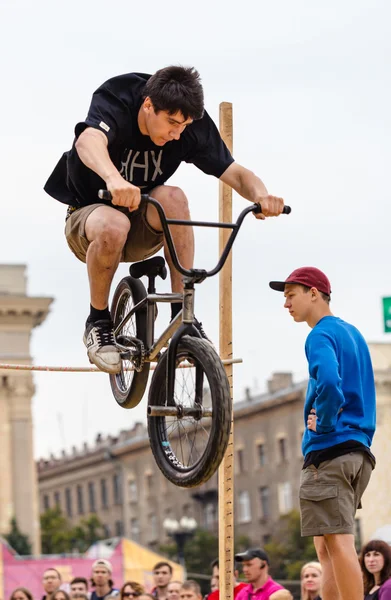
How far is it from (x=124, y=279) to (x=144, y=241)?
2.23 feet

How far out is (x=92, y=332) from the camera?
7.54 metres

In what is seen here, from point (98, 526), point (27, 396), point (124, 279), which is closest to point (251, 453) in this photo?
point (98, 526)

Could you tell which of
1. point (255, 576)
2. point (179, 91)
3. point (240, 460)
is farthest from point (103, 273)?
point (240, 460)

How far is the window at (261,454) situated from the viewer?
78.5m

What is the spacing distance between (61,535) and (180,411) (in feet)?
216

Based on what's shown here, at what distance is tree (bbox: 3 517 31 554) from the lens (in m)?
57.9

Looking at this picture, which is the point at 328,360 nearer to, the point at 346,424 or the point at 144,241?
the point at 346,424

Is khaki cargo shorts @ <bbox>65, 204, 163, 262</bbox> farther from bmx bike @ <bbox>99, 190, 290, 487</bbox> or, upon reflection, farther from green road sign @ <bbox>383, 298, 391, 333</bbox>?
green road sign @ <bbox>383, 298, 391, 333</bbox>

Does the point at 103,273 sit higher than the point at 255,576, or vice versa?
the point at 103,273

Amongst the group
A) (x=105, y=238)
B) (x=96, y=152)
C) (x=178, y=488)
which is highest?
(x=178, y=488)

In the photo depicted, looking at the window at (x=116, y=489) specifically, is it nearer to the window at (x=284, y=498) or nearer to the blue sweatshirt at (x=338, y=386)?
the window at (x=284, y=498)

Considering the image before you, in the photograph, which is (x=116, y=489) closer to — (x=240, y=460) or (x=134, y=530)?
(x=134, y=530)

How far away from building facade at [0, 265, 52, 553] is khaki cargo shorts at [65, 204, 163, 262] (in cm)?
5503

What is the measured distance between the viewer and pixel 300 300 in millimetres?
7141
